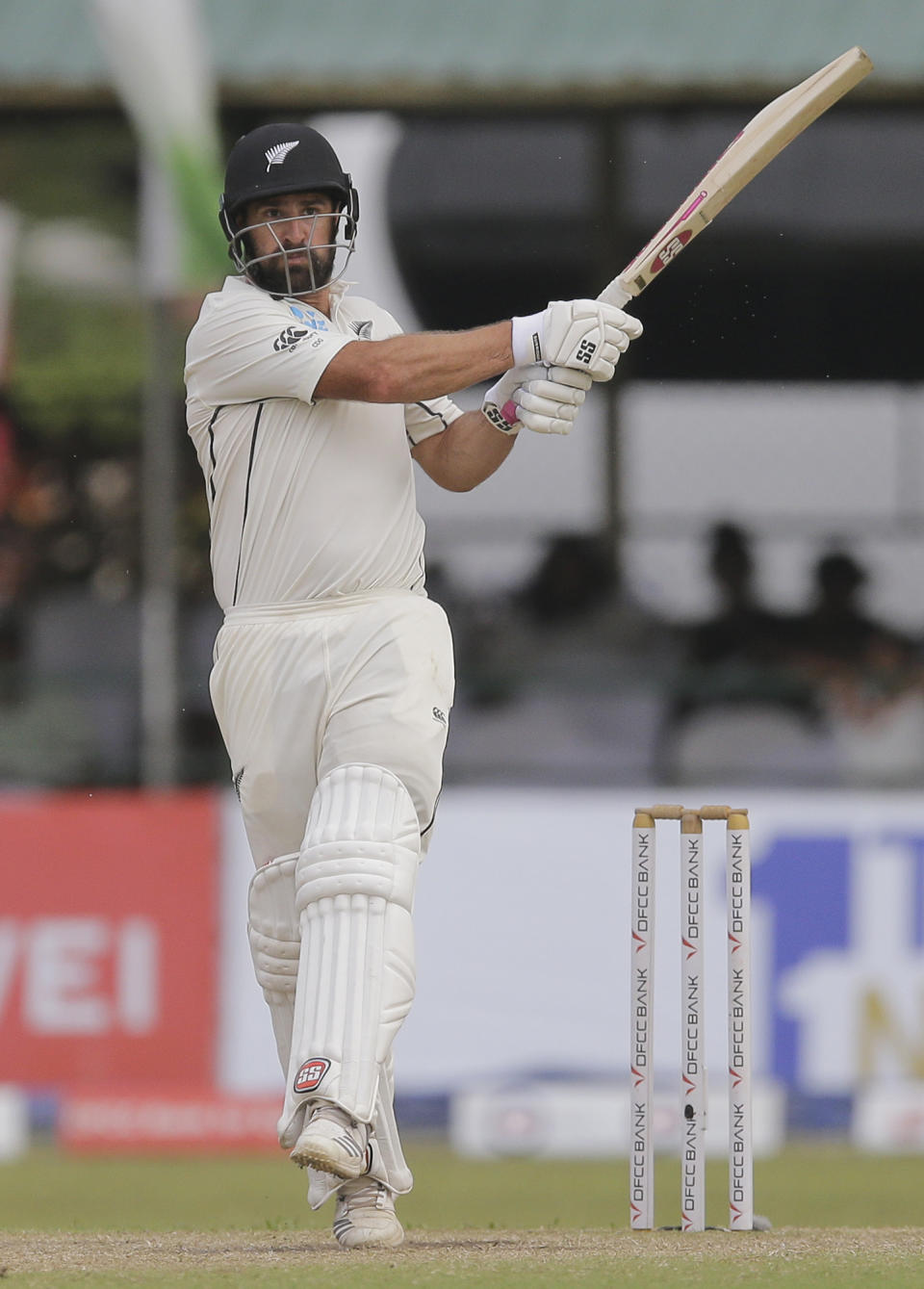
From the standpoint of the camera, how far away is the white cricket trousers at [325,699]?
4.22 meters

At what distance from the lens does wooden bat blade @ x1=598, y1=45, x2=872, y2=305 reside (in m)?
4.41

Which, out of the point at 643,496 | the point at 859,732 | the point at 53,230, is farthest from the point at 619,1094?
the point at 53,230

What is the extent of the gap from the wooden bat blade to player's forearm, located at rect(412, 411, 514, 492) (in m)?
0.33

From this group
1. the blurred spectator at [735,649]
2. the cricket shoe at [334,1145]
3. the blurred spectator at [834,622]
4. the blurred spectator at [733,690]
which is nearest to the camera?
the cricket shoe at [334,1145]

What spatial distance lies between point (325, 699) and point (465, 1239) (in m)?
1.05

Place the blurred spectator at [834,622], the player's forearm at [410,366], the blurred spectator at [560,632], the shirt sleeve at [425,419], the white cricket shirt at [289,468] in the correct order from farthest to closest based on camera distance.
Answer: the blurred spectator at [834,622] → the blurred spectator at [560,632] → the shirt sleeve at [425,419] → the white cricket shirt at [289,468] → the player's forearm at [410,366]

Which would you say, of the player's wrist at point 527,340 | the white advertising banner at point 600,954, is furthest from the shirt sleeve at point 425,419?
the white advertising banner at point 600,954

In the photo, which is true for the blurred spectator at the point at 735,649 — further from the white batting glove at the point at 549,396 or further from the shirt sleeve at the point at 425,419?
the white batting glove at the point at 549,396

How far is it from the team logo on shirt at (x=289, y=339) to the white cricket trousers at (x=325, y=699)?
460 mm

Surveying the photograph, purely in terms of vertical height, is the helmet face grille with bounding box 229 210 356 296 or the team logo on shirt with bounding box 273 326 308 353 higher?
the helmet face grille with bounding box 229 210 356 296

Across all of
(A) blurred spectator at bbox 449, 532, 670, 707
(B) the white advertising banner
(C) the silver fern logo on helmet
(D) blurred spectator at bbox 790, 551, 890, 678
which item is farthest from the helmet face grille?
Answer: (D) blurred spectator at bbox 790, 551, 890, 678

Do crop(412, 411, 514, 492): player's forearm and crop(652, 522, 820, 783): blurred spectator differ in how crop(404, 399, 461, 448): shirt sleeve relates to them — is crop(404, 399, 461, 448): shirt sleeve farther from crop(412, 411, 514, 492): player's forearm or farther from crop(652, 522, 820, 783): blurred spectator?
crop(652, 522, 820, 783): blurred spectator

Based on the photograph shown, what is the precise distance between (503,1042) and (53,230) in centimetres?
418

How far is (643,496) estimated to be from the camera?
10000 millimetres
